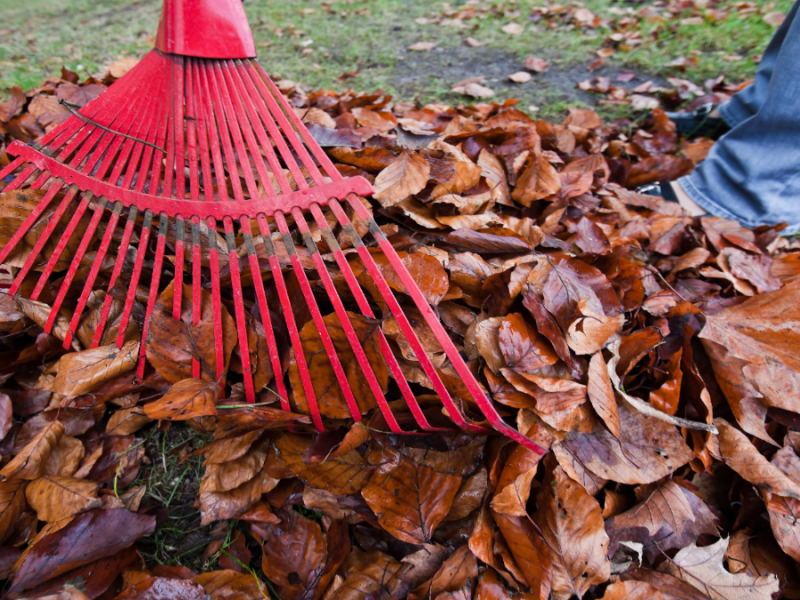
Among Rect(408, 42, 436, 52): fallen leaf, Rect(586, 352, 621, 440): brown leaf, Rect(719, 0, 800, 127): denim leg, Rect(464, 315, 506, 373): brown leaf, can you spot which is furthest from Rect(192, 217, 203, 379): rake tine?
Rect(408, 42, 436, 52): fallen leaf

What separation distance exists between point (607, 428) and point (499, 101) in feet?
6.26

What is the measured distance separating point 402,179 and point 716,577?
1.03m

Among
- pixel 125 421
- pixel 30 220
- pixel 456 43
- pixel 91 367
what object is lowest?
pixel 125 421

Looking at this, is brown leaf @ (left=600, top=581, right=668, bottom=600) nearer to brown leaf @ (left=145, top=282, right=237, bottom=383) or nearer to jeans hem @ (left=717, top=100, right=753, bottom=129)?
brown leaf @ (left=145, top=282, right=237, bottom=383)

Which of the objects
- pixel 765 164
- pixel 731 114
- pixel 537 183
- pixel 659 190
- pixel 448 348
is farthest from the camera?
pixel 731 114

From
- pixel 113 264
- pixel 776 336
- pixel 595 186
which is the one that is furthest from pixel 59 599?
pixel 595 186

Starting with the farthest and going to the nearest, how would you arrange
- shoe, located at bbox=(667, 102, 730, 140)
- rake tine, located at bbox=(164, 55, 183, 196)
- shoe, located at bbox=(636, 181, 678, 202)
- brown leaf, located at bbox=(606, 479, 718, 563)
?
1. shoe, located at bbox=(667, 102, 730, 140)
2. shoe, located at bbox=(636, 181, 678, 202)
3. rake tine, located at bbox=(164, 55, 183, 196)
4. brown leaf, located at bbox=(606, 479, 718, 563)

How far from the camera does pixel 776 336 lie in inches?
38.5

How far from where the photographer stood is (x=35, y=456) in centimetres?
88

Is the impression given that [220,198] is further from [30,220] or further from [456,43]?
[456,43]

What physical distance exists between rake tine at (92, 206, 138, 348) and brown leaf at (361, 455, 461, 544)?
681 mm

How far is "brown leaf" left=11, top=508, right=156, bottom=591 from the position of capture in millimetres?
769

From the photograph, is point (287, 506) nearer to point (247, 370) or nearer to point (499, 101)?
point (247, 370)

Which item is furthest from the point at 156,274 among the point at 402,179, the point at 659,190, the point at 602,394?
the point at 659,190
